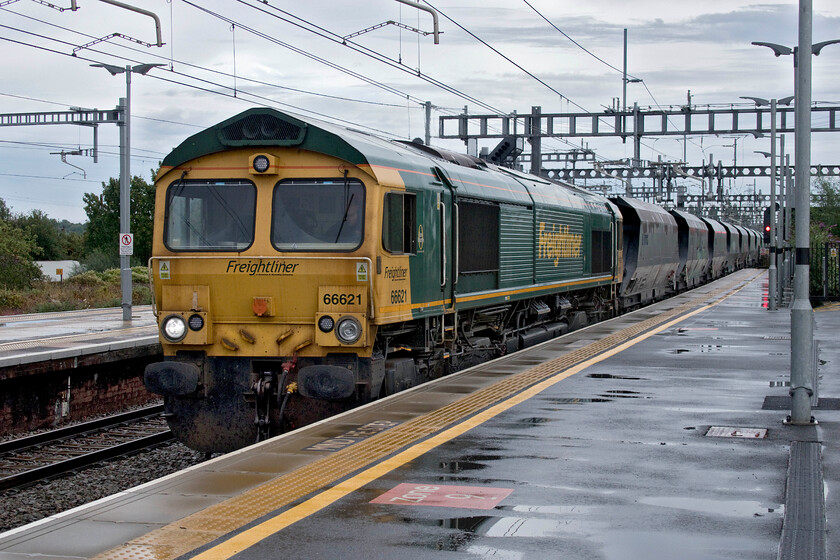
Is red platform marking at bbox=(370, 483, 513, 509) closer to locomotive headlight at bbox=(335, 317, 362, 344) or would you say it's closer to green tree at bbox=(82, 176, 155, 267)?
locomotive headlight at bbox=(335, 317, 362, 344)

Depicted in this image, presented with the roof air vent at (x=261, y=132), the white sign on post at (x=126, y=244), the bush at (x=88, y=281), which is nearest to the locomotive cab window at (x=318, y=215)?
the roof air vent at (x=261, y=132)

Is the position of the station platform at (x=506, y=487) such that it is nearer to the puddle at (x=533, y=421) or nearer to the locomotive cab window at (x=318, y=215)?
the puddle at (x=533, y=421)

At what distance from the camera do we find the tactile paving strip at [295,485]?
605cm

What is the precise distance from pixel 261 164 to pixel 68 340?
10.0 metres

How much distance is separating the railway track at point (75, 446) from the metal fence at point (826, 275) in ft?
82.5

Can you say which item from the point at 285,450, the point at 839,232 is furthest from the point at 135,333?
the point at 839,232

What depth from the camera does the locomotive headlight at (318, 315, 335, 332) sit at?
10617 mm

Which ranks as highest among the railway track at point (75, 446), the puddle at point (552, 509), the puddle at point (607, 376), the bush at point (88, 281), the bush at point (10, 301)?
the bush at point (88, 281)

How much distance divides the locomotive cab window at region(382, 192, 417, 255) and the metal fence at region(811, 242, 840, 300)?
25.0 meters

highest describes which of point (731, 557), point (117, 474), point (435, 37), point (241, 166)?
point (435, 37)

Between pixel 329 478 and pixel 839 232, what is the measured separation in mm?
52879

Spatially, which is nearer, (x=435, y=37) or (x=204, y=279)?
(x=204, y=279)

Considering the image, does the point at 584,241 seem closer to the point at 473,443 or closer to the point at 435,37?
the point at 435,37

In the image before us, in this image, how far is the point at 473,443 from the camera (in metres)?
8.91
